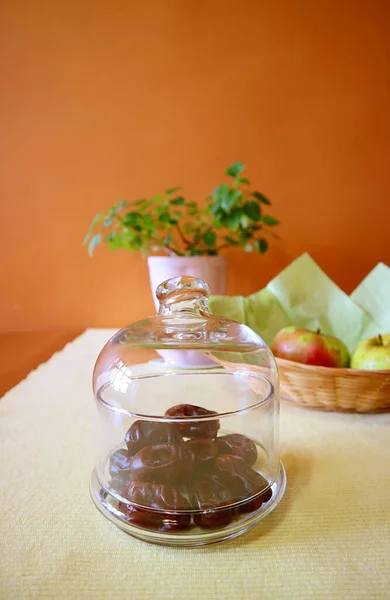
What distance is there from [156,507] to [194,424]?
73 mm

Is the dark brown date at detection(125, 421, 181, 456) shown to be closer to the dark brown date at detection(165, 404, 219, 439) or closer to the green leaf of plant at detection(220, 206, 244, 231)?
the dark brown date at detection(165, 404, 219, 439)

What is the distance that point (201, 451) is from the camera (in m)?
0.34

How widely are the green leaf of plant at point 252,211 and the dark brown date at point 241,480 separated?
0.66m

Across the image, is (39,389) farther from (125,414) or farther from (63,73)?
(63,73)

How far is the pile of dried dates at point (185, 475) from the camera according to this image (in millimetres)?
309

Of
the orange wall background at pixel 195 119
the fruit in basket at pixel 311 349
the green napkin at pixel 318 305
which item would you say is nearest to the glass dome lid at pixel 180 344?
the fruit in basket at pixel 311 349

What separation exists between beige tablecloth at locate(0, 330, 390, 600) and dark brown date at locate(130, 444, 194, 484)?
5 centimetres

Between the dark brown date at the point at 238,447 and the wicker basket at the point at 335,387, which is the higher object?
the dark brown date at the point at 238,447

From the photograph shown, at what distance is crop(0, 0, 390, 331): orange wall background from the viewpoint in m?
1.19

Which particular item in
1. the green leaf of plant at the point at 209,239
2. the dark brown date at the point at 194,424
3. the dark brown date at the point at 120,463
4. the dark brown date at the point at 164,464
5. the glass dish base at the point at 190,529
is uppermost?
the green leaf of plant at the point at 209,239

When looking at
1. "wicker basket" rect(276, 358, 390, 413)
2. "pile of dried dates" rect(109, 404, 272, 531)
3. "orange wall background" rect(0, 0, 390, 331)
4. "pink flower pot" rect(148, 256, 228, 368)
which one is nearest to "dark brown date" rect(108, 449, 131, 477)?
"pile of dried dates" rect(109, 404, 272, 531)

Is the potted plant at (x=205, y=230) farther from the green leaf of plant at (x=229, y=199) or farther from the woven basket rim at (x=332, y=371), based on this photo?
the woven basket rim at (x=332, y=371)

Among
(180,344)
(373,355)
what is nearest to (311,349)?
(373,355)

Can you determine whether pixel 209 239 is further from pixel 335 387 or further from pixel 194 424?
pixel 194 424
